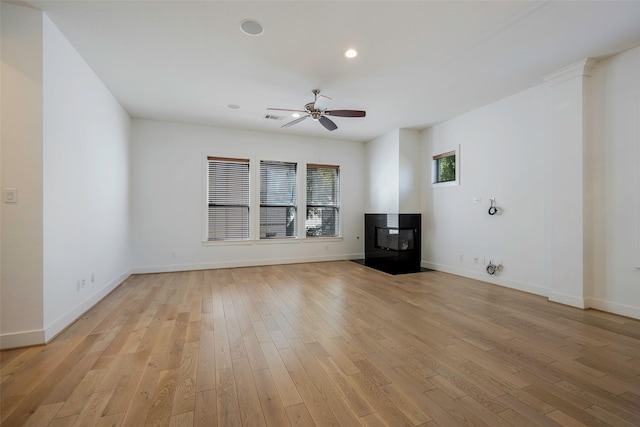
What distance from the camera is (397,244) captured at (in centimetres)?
561

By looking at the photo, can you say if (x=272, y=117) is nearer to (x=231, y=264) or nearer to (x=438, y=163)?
(x=231, y=264)

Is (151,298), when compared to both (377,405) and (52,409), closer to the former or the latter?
(52,409)

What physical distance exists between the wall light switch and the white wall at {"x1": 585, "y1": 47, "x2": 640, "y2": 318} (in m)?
6.00

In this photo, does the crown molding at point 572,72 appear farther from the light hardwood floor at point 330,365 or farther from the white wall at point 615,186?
the light hardwood floor at point 330,365

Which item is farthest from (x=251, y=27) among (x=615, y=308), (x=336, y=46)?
(x=615, y=308)

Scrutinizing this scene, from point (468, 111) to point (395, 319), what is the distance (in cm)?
401

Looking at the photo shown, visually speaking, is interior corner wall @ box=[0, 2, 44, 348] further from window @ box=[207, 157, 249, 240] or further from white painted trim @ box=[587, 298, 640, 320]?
white painted trim @ box=[587, 298, 640, 320]

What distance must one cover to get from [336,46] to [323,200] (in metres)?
4.09

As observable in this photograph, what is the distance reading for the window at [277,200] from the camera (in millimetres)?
6141

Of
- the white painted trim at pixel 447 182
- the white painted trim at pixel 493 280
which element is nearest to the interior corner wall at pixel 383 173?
the white painted trim at pixel 447 182

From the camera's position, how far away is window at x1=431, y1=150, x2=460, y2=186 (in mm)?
5180

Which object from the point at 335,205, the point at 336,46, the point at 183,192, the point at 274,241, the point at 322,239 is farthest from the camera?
the point at 335,205

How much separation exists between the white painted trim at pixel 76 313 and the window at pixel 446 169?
5920 millimetres

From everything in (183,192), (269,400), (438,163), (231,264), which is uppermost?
(438,163)
